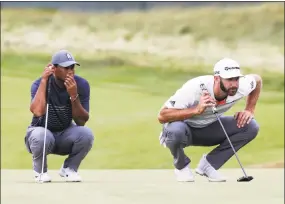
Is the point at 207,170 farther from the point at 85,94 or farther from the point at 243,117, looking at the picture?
the point at 85,94

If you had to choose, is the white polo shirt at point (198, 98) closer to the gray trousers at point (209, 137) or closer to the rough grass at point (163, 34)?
the gray trousers at point (209, 137)

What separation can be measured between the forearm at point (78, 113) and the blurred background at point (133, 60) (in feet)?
16.1

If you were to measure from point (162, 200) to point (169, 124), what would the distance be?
0.50m

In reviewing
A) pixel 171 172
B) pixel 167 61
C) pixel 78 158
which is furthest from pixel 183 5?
pixel 78 158

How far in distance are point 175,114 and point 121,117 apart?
5.82 m

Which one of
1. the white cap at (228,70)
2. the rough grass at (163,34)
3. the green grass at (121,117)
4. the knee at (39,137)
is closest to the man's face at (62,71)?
the knee at (39,137)

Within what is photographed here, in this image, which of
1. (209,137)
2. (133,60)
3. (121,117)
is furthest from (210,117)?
(121,117)

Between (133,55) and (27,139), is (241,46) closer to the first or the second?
(133,55)

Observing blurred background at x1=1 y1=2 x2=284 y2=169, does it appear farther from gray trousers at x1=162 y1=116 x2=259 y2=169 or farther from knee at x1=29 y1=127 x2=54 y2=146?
knee at x1=29 y1=127 x2=54 y2=146

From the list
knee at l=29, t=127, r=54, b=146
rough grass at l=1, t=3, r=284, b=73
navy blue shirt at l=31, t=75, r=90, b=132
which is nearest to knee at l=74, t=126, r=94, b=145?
navy blue shirt at l=31, t=75, r=90, b=132

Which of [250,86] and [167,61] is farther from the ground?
[250,86]

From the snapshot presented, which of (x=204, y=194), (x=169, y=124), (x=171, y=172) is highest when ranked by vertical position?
(x=169, y=124)

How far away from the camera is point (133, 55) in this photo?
1210 cm

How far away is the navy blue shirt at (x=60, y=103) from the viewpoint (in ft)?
22.9
